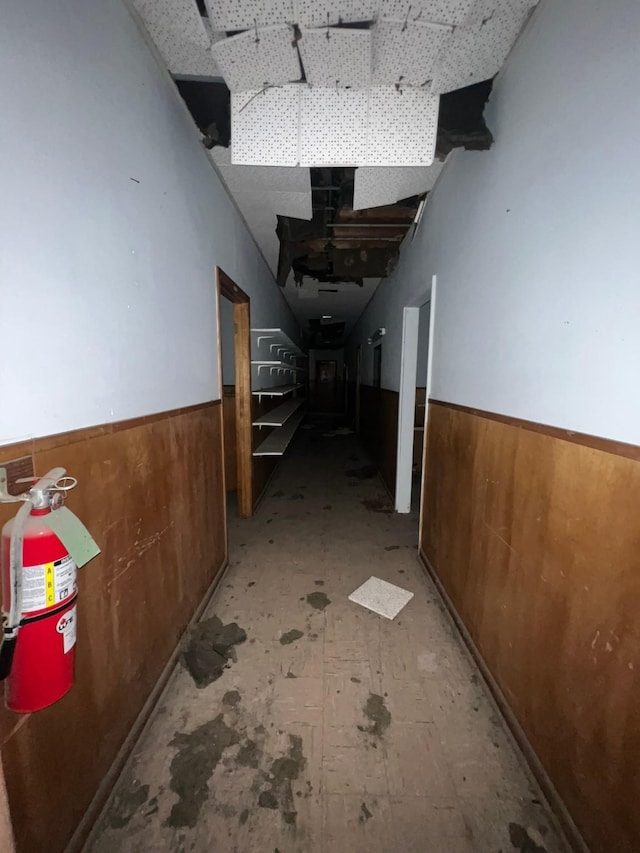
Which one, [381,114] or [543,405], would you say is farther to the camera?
[381,114]

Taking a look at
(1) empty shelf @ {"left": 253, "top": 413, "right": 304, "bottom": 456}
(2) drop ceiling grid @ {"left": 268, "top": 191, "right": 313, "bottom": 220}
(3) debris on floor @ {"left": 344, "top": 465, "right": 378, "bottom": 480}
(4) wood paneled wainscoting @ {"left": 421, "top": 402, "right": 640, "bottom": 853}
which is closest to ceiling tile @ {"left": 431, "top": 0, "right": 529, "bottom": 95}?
(2) drop ceiling grid @ {"left": 268, "top": 191, "right": 313, "bottom": 220}

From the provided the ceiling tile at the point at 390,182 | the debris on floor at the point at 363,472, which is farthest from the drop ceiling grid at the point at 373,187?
the debris on floor at the point at 363,472

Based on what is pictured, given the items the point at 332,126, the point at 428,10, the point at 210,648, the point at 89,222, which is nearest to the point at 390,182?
the point at 332,126

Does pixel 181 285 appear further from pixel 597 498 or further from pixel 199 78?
pixel 597 498

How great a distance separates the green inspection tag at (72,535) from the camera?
2.59 feet

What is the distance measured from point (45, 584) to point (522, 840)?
61.1 inches

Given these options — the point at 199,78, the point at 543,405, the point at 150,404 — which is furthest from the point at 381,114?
the point at 150,404

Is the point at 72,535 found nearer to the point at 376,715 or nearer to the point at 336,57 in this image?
the point at 376,715

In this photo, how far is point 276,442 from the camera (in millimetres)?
3811

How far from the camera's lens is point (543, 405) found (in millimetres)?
1235

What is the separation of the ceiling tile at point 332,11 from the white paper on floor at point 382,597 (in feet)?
8.78

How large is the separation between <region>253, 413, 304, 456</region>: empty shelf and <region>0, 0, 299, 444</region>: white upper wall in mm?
1610

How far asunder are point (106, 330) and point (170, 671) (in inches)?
59.6

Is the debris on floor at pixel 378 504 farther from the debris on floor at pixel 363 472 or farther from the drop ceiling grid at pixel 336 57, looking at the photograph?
the drop ceiling grid at pixel 336 57
